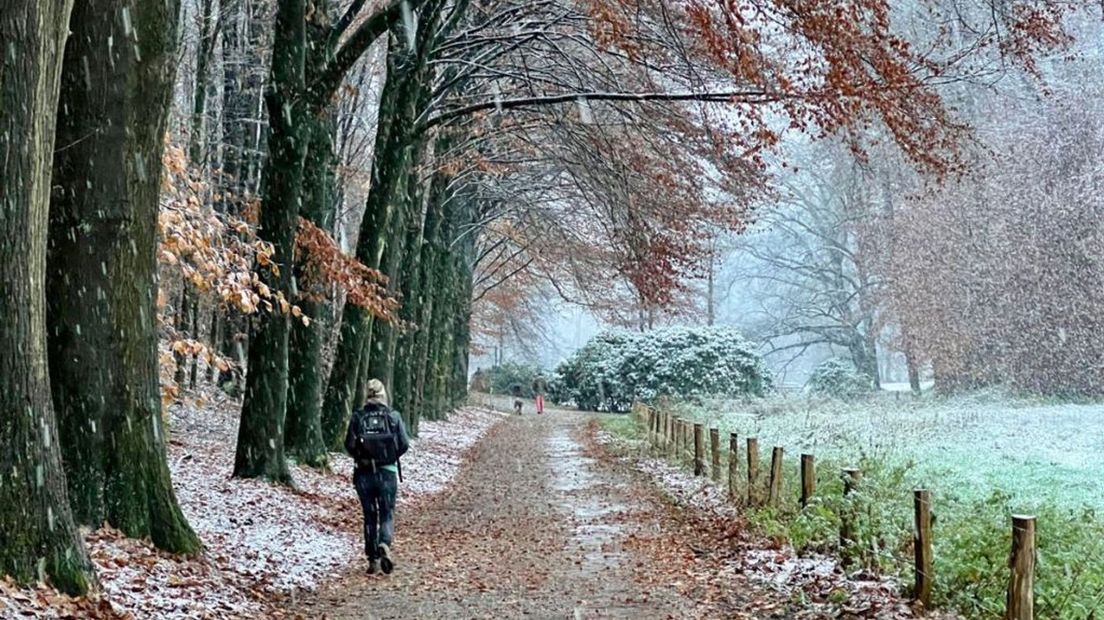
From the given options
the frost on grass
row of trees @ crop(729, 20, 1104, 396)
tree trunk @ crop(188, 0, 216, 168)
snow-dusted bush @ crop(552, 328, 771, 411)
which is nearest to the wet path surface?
the frost on grass

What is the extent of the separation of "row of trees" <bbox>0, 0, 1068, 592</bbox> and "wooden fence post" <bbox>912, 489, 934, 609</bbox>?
485 centimetres

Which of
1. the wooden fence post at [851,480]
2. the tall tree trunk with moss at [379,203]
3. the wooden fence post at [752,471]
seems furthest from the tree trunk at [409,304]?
the wooden fence post at [851,480]

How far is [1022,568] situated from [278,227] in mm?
10147

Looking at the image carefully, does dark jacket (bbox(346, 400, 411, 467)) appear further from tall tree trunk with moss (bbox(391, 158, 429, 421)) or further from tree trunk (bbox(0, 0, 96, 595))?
tall tree trunk with moss (bbox(391, 158, 429, 421))

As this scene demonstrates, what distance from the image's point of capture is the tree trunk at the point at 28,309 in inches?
238

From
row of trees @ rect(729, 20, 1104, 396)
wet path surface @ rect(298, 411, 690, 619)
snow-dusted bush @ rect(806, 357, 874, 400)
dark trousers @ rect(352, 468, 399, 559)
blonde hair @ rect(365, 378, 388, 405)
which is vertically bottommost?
wet path surface @ rect(298, 411, 690, 619)

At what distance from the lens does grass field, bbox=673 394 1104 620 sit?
7148mm

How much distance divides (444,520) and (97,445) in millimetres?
6779

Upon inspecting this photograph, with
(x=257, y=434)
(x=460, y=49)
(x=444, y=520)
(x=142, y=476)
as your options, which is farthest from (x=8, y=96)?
(x=460, y=49)

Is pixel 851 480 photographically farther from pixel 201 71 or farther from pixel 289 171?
pixel 201 71

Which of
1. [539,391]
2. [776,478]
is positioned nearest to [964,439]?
[776,478]

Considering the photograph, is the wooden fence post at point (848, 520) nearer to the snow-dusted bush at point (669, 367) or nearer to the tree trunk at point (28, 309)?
the tree trunk at point (28, 309)

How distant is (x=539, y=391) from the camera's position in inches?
2265

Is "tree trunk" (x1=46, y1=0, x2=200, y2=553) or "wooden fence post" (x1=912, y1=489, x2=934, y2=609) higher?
"tree trunk" (x1=46, y1=0, x2=200, y2=553)
